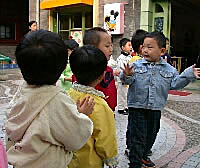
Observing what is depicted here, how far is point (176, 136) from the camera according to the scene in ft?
13.0

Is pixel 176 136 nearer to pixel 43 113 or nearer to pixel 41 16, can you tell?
pixel 43 113

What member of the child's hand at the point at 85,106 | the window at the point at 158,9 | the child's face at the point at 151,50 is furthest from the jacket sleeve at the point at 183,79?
the window at the point at 158,9

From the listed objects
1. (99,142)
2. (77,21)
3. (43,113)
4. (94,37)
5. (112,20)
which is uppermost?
(77,21)

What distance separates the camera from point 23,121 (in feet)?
4.45

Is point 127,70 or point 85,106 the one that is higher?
point 127,70

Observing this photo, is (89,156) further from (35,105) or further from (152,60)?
(152,60)

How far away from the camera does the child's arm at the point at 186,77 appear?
2.30 meters

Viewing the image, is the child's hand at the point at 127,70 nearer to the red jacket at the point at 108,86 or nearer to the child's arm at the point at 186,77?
the red jacket at the point at 108,86

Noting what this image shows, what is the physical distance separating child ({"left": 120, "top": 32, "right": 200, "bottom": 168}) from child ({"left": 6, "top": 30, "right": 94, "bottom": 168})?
4.04 feet

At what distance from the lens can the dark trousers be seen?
100 inches

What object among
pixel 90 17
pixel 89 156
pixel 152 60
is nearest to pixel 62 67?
pixel 89 156

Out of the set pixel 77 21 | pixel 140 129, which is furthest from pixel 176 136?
pixel 77 21

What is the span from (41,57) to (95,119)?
1.93ft

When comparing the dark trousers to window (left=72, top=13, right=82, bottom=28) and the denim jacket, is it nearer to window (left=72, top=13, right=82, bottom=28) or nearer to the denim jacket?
the denim jacket
